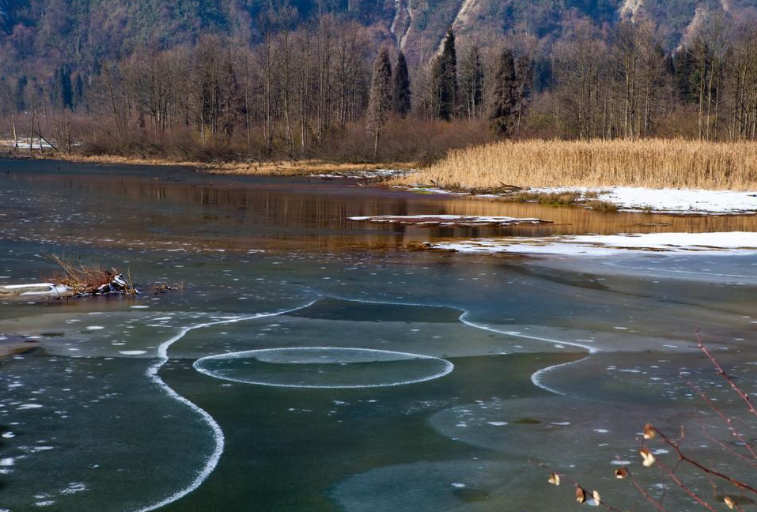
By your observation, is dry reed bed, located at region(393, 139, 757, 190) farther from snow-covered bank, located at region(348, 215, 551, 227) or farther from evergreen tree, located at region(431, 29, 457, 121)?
evergreen tree, located at region(431, 29, 457, 121)

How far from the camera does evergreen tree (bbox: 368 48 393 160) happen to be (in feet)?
240

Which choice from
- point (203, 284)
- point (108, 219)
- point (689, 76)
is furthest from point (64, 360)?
point (689, 76)

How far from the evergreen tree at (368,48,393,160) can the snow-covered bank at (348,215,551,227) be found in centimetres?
4453

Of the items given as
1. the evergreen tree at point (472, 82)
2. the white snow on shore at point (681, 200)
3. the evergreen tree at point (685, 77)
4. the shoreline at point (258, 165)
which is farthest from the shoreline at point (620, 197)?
the evergreen tree at point (685, 77)

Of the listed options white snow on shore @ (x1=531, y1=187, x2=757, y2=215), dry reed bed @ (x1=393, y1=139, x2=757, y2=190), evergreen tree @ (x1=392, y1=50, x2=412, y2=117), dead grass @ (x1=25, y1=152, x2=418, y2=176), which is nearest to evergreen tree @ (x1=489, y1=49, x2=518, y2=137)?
dead grass @ (x1=25, y1=152, x2=418, y2=176)

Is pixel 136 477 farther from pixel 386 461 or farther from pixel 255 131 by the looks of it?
pixel 255 131

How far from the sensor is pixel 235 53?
116000mm

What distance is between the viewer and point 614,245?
18188 millimetres

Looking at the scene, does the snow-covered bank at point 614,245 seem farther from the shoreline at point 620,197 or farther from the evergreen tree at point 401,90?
the evergreen tree at point 401,90

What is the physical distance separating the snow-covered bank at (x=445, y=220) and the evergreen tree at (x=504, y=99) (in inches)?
1957

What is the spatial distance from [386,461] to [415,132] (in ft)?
218

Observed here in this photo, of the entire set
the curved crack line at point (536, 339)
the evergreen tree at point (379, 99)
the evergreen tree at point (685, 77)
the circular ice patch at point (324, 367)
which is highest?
the evergreen tree at point (685, 77)

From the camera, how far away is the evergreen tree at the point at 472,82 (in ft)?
350

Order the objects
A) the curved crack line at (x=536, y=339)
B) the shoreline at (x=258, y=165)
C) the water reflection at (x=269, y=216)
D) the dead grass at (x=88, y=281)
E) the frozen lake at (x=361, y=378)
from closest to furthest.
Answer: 1. the frozen lake at (x=361, y=378)
2. the curved crack line at (x=536, y=339)
3. the dead grass at (x=88, y=281)
4. the water reflection at (x=269, y=216)
5. the shoreline at (x=258, y=165)
